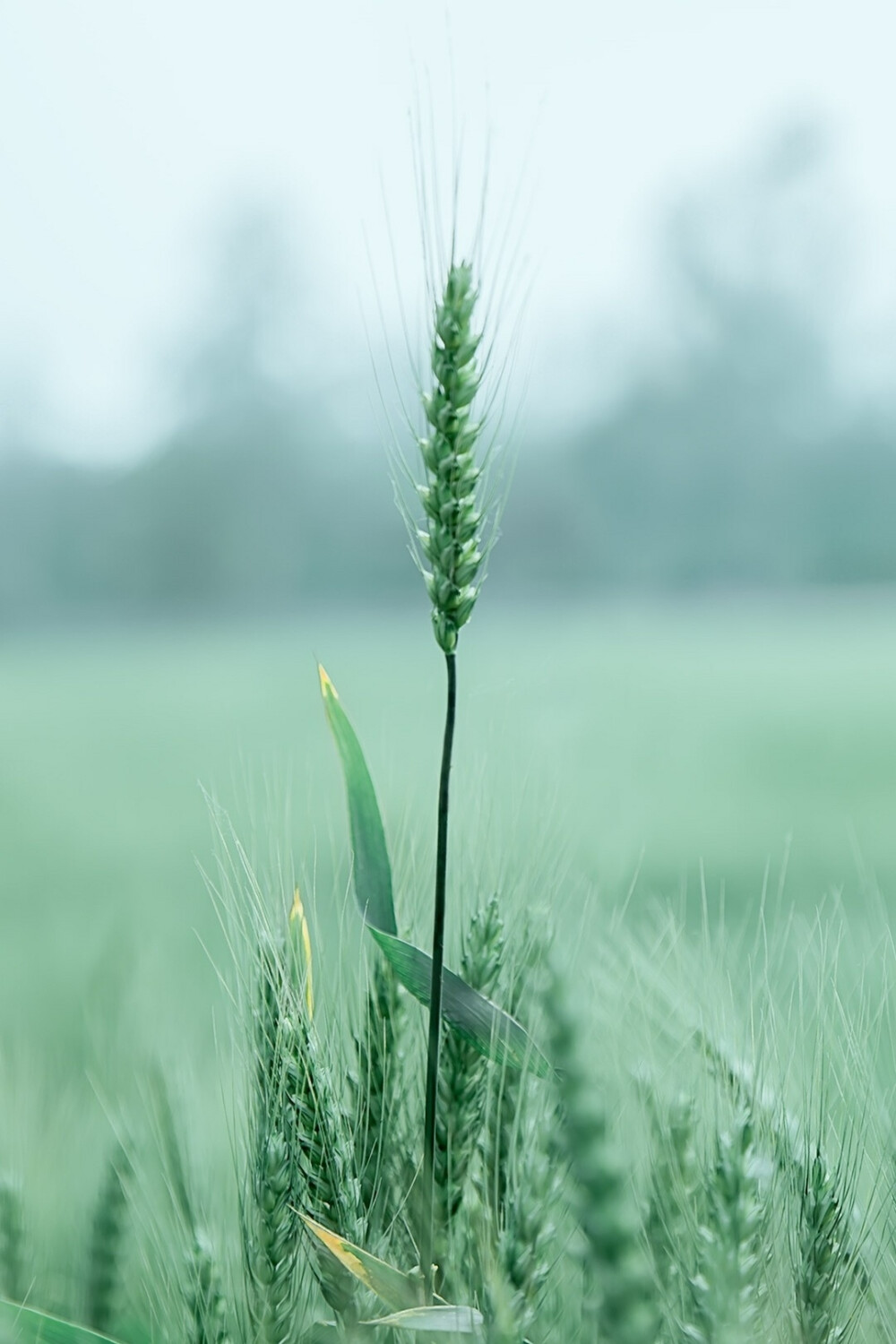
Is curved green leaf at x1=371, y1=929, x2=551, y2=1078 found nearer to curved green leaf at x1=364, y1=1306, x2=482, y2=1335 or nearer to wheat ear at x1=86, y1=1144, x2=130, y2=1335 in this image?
curved green leaf at x1=364, y1=1306, x2=482, y2=1335

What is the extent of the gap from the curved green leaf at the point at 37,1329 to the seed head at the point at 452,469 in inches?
6.3

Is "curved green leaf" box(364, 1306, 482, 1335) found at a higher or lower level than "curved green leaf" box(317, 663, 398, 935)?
lower

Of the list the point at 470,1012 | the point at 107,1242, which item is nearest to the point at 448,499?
the point at 470,1012

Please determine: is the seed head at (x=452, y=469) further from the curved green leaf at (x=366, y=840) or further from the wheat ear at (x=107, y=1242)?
the wheat ear at (x=107, y=1242)

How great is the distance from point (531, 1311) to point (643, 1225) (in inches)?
2.4

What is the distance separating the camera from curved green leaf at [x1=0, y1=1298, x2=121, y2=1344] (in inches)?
9.7

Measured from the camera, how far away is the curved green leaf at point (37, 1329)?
0.81 ft

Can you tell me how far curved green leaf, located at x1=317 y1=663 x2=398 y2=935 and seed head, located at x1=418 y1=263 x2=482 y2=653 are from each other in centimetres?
4

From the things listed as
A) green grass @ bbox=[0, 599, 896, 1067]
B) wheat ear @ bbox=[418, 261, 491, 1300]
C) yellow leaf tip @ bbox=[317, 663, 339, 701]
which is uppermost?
wheat ear @ bbox=[418, 261, 491, 1300]

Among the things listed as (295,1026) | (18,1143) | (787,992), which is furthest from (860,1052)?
(18,1143)

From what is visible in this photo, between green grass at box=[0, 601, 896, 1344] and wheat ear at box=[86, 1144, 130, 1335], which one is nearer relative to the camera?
green grass at box=[0, 601, 896, 1344]

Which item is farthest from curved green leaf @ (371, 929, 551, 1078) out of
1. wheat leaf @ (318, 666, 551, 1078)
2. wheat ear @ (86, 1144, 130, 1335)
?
wheat ear @ (86, 1144, 130, 1335)

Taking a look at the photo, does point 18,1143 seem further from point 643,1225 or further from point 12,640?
point 12,640

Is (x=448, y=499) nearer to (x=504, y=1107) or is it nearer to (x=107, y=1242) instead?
(x=504, y=1107)
